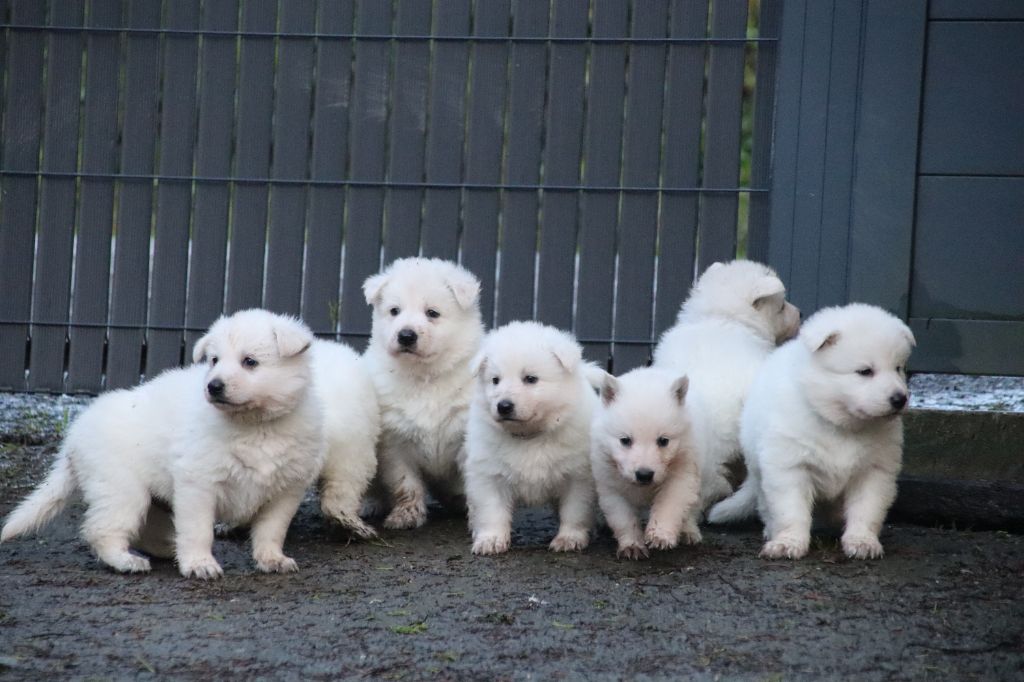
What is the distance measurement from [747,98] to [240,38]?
2.60 meters

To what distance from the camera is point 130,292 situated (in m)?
7.44

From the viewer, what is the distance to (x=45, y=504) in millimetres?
4898

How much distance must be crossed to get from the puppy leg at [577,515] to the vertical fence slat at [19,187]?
138 inches

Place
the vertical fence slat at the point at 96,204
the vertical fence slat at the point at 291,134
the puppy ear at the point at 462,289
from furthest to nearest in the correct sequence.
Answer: the vertical fence slat at the point at 96,204 < the vertical fence slat at the point at 291,134 < the puppy ear at the point at 462,289

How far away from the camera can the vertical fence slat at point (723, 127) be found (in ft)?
23.2

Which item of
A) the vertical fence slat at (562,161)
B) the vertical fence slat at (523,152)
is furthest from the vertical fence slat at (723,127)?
the vertical fence slat at (523,152)

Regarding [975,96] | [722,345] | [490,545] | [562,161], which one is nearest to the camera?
[490,545]

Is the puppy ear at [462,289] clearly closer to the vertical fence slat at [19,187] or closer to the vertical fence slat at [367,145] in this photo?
the vertical fence slat at [367,145]

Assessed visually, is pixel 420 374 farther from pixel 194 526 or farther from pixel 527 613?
pixel 527 613

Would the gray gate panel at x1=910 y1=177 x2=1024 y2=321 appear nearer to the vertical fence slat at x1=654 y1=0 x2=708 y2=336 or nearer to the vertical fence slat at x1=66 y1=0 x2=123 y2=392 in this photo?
the vertical fence slat at x1=654 y1=0 x2=708 y2=336

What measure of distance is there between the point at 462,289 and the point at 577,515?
1138mm

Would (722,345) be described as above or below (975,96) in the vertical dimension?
below

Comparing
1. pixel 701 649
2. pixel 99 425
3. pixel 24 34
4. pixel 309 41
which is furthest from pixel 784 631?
pixel 24 34

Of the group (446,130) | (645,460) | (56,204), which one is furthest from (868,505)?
(56,204)
